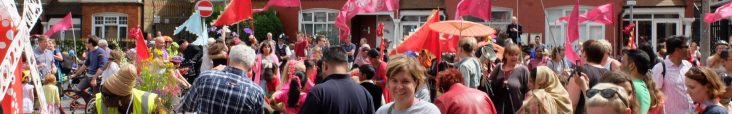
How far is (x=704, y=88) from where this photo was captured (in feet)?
24.0

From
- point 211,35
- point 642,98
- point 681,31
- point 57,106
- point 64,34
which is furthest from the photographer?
point 64,34

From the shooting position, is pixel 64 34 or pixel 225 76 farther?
pixel 64 34

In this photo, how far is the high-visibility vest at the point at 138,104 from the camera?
10047mm

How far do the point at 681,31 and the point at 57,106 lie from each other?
22.1 meters

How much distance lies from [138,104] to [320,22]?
2847cm

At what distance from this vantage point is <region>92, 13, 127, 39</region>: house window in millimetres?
40906

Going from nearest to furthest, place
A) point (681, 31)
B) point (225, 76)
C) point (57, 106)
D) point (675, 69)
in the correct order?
point (225, 76)
point (675, 69)
point (57, 106)
point (681, 31)

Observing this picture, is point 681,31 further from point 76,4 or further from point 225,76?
point 225,76

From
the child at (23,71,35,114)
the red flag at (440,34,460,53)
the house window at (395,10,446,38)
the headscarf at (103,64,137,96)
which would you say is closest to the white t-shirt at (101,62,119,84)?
the child at (23,71,35,114)

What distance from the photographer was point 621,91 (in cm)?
529

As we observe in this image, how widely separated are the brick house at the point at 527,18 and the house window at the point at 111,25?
5351 mm

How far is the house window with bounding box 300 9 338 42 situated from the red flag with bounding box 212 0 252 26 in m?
19.1

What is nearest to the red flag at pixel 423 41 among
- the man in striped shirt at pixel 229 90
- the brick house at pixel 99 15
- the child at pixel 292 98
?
the child at pixel 292 98

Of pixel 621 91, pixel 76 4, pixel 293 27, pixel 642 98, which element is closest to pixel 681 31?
pixel 293 27
